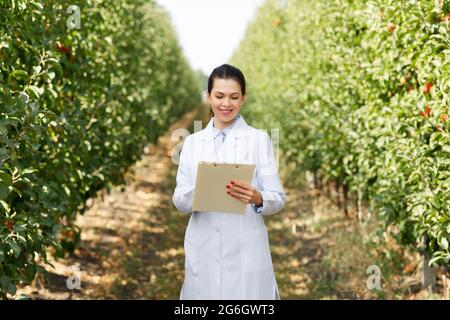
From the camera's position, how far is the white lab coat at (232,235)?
282 centimetres

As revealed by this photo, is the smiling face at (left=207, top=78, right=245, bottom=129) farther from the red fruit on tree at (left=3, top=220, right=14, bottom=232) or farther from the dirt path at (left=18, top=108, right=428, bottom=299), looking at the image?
the dirt path at (left=18, top=108, right=428, bottom=299)

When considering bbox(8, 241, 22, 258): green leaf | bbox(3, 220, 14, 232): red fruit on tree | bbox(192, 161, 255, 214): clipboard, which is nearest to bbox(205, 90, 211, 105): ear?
bbox(192, 161, 255, 214): clipboard

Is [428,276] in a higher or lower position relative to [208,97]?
lower

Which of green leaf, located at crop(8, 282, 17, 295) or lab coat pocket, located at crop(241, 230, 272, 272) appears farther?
green leaf, located at crop(8, 282, 17, 295)

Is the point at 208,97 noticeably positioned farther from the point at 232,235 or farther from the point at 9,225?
the point at 9,225

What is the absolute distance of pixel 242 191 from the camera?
2.65m

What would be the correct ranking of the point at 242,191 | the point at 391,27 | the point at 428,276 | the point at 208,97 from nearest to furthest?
the point at 242,191
the point at 208,97
the point at 391,27
the point at 428,276

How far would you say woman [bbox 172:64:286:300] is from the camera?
9.26 feet

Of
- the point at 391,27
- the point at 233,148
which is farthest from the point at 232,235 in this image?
the point at 391,27

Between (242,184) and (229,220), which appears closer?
(242,184)

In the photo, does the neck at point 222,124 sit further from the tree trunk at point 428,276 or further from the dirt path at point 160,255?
the tree trunk at point 428,276

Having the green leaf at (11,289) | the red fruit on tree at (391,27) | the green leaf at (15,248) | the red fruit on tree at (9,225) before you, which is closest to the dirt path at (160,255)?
the green leaf at (11,289)

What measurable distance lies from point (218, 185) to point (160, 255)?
638cm
